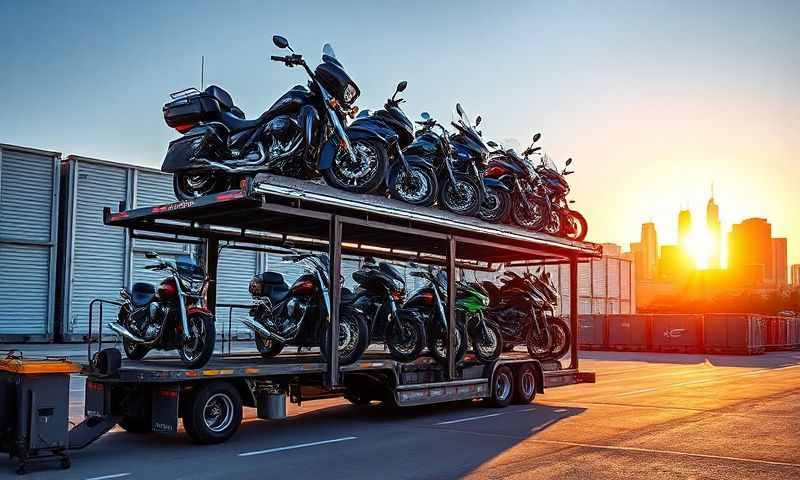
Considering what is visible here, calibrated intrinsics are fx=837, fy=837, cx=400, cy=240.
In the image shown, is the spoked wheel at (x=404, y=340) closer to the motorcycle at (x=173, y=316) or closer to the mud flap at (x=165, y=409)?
the motorcycle at (x=173, y=316)

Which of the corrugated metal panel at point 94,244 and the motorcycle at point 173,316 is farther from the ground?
the corrugated metal panel at point 94,244

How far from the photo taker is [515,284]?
16.0 metres

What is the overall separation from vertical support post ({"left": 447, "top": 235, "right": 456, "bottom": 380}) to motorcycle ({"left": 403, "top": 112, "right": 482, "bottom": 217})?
77 centimetres

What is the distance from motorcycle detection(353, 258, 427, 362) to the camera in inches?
488

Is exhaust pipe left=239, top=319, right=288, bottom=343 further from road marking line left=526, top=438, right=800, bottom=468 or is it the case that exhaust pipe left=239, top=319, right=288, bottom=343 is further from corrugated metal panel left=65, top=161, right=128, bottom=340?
corrugated metal panel left=65, top=161, right=128, bottom=340

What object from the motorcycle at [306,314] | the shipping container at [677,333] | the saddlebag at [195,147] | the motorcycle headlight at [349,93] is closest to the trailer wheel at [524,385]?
the motorcycle at [306,314]

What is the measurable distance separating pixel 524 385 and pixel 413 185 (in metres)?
4.17

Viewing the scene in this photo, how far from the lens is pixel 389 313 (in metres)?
12.4

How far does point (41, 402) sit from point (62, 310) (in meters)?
20.9

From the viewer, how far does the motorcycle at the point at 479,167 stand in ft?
47.2

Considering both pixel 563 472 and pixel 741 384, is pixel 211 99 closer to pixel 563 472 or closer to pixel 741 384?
pixel 563 472

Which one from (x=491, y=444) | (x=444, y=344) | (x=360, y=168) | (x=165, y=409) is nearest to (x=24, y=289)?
(x=444, y=344)

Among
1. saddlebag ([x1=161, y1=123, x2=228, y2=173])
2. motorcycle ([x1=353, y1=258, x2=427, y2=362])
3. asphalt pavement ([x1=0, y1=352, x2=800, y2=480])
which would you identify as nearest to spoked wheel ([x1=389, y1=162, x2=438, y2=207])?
motorcycle ([x1=353, y1=258, x2=427, y2=362])

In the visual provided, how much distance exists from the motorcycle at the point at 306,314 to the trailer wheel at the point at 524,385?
3836 mm
